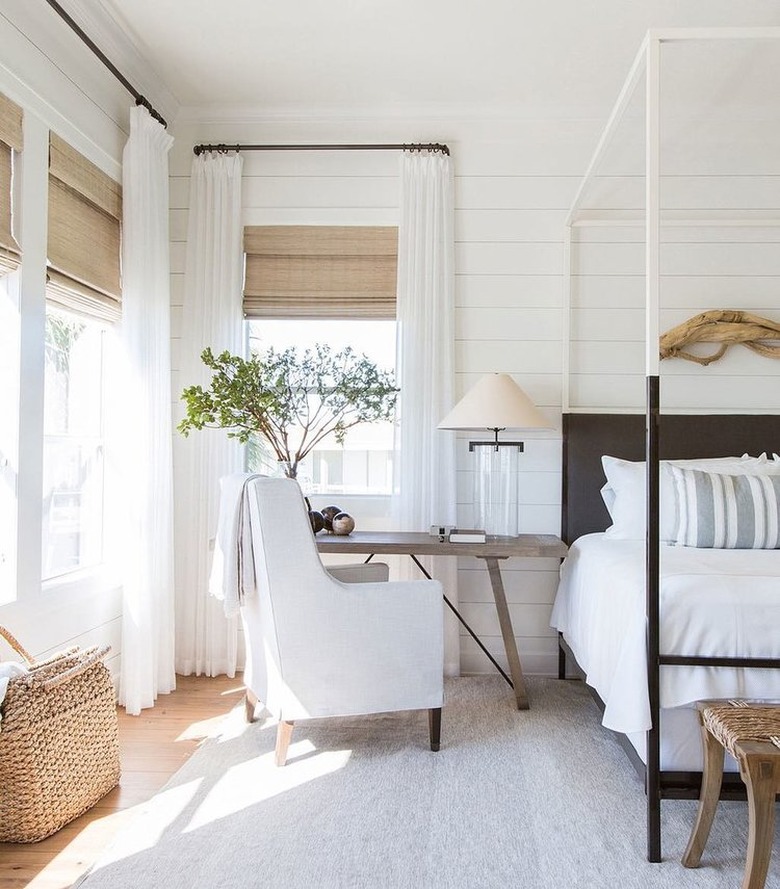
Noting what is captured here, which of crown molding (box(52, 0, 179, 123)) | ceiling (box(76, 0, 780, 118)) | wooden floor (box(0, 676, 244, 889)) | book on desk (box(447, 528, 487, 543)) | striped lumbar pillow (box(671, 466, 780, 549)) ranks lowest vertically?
wooden floor (box(0, 676, 244, 889))

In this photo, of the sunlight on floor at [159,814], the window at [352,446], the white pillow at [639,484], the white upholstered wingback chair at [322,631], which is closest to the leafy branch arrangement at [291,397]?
the window at [352,446]

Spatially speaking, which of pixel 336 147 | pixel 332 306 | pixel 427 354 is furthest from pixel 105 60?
pixel 427 354


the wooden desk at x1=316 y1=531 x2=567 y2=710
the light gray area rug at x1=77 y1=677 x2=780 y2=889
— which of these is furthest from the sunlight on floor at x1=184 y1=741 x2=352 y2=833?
the wooden desk at x1=316 y1=531 x2=567 y2=710

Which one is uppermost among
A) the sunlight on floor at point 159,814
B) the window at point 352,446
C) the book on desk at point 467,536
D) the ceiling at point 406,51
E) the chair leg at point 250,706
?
the ceiling at point 406,51

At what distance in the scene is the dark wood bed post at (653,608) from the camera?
7.14ft

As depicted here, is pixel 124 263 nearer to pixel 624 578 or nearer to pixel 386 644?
pixel 386 644

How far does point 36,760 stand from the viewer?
7.45 feet

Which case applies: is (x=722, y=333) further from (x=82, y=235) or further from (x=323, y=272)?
(x=82, y=235)

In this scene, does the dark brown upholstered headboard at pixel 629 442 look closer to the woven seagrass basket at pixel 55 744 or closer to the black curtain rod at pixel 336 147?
the black curtain rod at pixel 336 147

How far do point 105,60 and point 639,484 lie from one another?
2.92 m

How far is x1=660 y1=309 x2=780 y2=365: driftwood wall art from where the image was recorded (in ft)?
12.7

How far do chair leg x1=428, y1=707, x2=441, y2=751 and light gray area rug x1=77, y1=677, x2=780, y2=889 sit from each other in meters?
0.05

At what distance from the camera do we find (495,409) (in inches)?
138

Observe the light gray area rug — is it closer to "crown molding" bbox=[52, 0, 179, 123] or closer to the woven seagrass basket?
the woven seagrass basket
